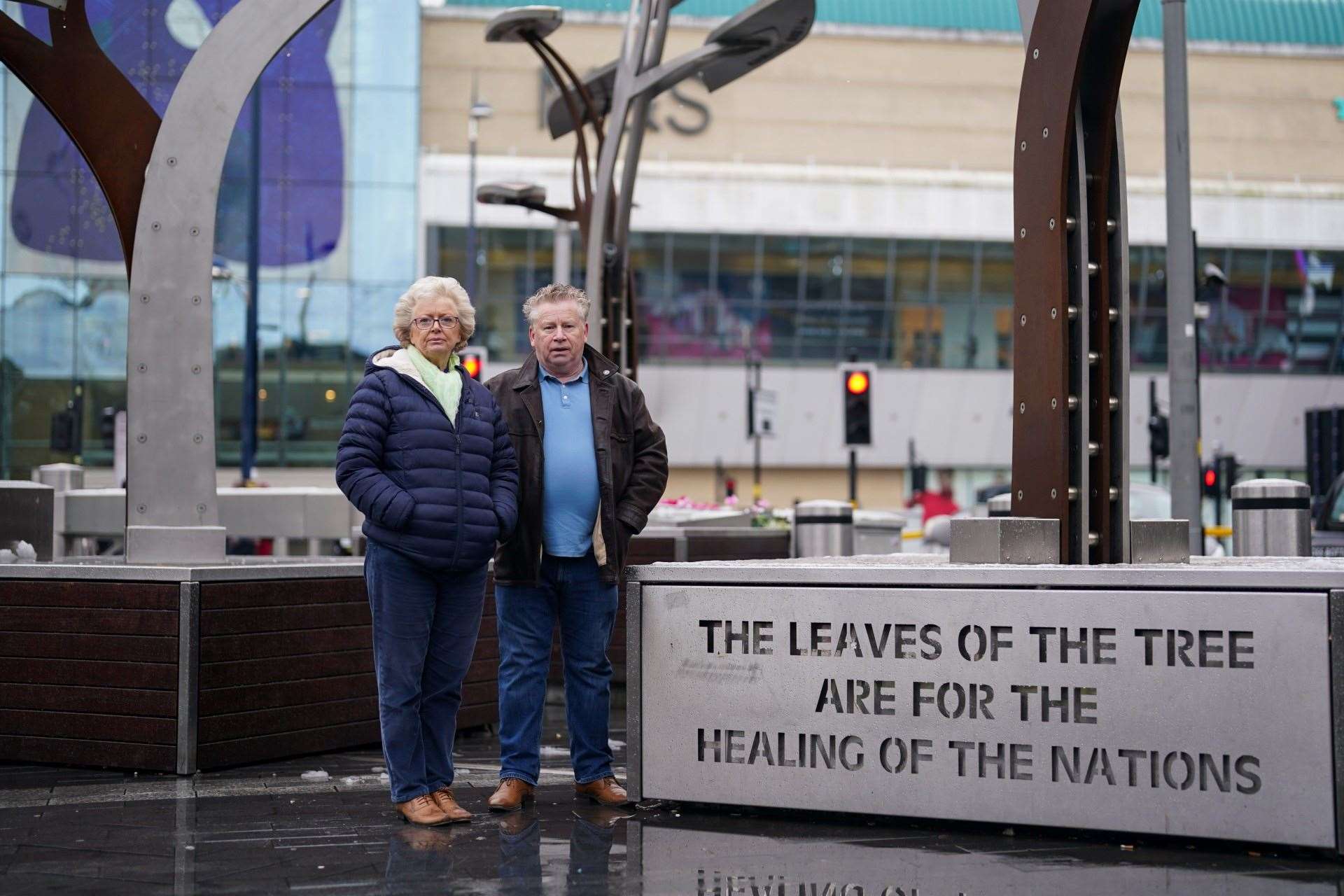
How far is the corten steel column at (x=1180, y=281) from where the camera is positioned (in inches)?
583

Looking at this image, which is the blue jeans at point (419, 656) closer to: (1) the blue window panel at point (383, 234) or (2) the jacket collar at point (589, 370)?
(2) the jacket collar at point (589, 370)

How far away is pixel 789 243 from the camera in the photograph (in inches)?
2018

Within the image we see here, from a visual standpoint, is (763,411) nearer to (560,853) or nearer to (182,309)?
(182,309)

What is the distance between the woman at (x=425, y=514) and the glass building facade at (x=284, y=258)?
40.0 meters

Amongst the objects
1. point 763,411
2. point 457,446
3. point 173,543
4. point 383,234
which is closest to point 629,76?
point 173,543

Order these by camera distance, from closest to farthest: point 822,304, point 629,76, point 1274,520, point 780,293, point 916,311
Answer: point 1274,520
point 629,76
point 780,293
point 822,304
point 916,311

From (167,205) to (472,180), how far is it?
33.1m

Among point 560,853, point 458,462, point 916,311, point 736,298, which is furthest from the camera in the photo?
point 916,311

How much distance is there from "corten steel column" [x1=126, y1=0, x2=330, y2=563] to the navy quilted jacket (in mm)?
2416

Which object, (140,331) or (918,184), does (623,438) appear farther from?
(918,184)

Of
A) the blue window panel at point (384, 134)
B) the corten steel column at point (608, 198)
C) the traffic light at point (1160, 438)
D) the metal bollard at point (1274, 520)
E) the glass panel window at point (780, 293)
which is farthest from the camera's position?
the glass panel window at point (780, 293)

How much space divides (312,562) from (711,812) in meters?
2.96

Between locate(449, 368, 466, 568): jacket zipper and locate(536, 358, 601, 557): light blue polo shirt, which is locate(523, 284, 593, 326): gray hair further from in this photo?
locate(449, 368, 466, 568): jacket zipper

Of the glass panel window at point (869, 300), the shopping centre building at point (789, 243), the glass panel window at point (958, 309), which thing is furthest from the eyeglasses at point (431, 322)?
the glass panel window at point (958, 309)
